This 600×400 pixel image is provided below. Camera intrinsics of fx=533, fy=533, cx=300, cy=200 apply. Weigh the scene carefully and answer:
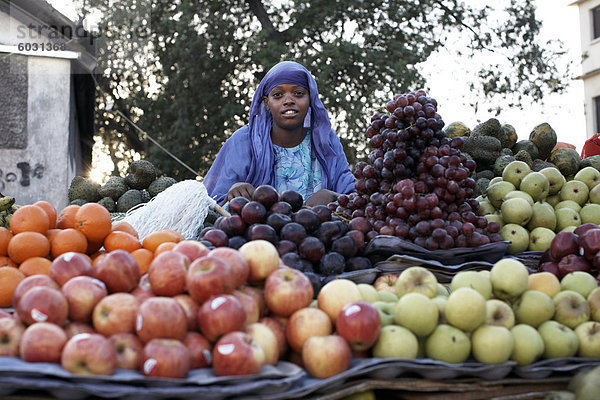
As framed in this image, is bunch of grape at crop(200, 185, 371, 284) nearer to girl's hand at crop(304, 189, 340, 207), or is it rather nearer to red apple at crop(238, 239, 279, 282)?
red apple at crop(238, 239, 279, 282)

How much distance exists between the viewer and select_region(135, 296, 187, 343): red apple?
1524 mm

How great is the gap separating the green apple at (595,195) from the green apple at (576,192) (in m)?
0.03

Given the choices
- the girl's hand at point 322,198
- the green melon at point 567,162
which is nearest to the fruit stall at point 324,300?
the girl's hand at point 322,198

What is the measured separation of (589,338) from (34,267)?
2194 millimetres

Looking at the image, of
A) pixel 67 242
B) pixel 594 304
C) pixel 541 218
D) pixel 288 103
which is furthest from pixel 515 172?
pixel 67 242

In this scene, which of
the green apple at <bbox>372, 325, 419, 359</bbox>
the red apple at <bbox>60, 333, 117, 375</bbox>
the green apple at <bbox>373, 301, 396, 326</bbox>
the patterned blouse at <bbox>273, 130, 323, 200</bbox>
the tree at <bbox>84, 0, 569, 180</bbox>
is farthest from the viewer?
the tree at <bbox>84, 0, 569, 180</bbox>

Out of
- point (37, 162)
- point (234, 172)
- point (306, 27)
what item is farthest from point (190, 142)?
point (234, 172)

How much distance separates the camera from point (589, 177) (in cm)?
326

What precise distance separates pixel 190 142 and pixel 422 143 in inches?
552

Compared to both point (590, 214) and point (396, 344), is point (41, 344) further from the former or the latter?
point (590, 214)

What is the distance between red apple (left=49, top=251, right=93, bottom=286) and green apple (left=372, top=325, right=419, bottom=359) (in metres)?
1.02

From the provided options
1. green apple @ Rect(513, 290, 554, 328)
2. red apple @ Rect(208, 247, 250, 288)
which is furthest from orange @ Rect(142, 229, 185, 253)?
green apple @ Rect(513, 290, 554, 328)

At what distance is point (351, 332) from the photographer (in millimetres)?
1663

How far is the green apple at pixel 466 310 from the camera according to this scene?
175 cm
